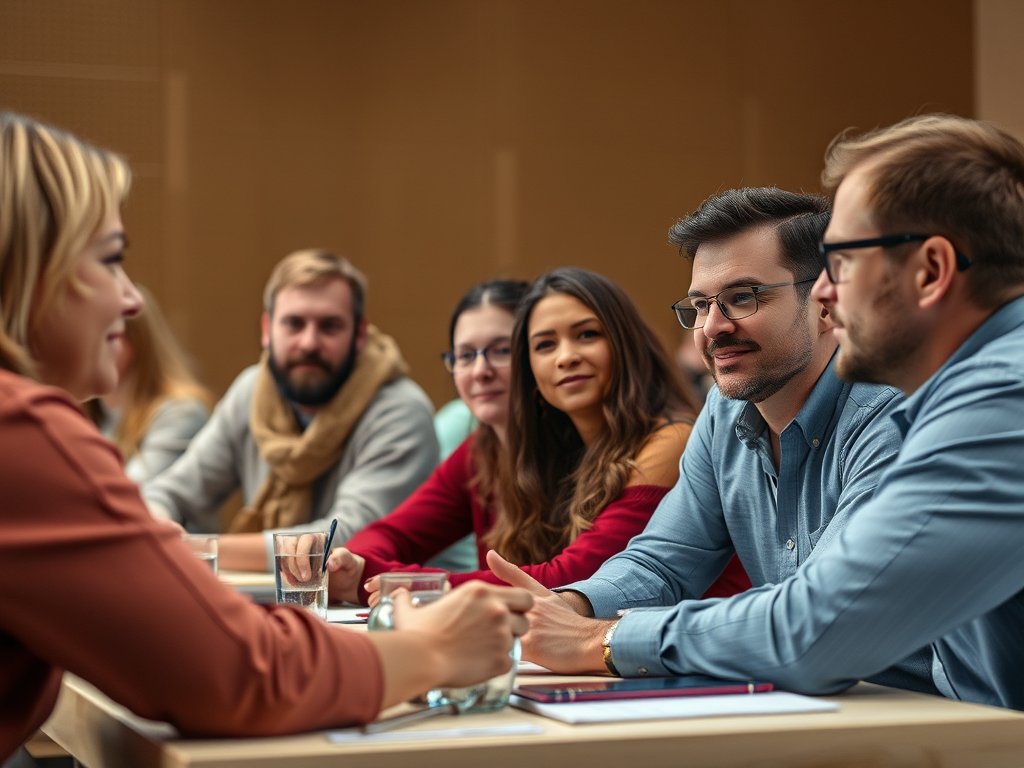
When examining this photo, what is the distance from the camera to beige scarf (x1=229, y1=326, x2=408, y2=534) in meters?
3.53

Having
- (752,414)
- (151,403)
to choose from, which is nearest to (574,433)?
Result: (752,414)

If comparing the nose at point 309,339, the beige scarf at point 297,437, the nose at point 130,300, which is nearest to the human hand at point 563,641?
the nose at point 130,300

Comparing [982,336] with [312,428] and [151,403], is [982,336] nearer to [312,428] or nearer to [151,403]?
[312,428]

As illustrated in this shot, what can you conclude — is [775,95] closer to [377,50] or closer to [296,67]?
[377,50]

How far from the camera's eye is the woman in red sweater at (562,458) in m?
2.39

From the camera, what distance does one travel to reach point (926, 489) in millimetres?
1210

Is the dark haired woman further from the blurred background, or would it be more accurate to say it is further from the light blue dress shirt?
the blurred background

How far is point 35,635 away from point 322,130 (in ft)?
16.4

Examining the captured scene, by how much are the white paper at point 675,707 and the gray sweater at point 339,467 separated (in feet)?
6.70

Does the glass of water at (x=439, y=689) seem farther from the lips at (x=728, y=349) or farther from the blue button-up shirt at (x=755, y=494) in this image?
the lips at (x=728, y=349)

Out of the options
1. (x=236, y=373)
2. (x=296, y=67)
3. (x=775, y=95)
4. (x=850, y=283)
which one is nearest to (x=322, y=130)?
(x=296, y=67)

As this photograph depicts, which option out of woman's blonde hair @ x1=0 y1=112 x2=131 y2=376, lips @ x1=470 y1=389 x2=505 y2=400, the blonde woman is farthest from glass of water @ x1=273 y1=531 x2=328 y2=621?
the blonde woman

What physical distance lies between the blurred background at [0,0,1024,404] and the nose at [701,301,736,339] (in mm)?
3908

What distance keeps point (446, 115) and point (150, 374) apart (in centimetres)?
213
